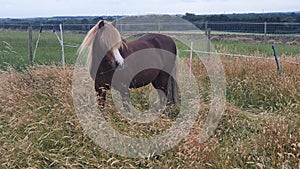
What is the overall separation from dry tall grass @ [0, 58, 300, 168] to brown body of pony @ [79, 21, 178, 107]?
1.77ft

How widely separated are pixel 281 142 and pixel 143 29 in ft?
62.3

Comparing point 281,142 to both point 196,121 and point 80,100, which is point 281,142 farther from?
point 80,100

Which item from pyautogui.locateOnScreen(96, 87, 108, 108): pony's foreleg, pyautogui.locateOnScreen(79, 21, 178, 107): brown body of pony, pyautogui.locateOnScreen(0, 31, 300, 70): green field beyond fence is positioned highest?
pyautogui.locateOnScreen(79, 21, 178, 107): brown body of pony

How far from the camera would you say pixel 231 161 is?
322 cm

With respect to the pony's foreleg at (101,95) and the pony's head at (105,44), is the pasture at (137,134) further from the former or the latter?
the pony's head at (105,44)

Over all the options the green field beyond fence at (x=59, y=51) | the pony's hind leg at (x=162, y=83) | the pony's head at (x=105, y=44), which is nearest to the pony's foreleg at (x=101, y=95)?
the pony's head at (x=105, y=44)

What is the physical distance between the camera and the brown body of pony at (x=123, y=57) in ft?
14.7

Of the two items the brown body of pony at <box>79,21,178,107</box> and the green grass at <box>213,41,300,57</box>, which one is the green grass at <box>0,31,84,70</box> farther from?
the green grass at <box>213,41,300,57</box>

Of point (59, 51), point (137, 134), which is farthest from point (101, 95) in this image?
point (59, 51)

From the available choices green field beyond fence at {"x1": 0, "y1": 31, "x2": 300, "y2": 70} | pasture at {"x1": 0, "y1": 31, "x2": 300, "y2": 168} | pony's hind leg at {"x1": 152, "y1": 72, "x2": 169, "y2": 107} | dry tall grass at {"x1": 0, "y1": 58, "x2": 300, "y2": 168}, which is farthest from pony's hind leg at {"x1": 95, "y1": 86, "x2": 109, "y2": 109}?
green field beyond fence at {"x1": 0, "y1": 31, "x2": 300, "y2": 70}

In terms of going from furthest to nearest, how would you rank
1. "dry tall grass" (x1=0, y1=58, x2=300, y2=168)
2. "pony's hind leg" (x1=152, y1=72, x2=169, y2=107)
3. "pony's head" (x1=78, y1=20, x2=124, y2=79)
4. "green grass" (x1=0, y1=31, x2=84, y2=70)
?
"green grass" (x1=0, y1=31, x2=84, y2=70) < "pony's hind leg" (x1=152, y1=72, x2=169, y2=107) < "pony's head" (x1=78, y1=20, x2=124, y2=79) < "dry tall grass" (x1=0, y1=58, x2=300, y2=168)

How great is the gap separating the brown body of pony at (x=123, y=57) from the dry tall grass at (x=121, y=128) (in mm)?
540

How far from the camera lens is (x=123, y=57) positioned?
16.2 feet

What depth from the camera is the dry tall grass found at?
3268mm
